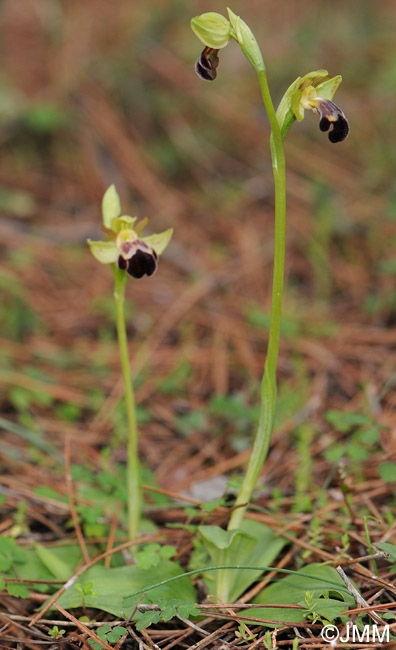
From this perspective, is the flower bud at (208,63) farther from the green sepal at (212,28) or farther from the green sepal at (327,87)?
the green sepal at (327,87)

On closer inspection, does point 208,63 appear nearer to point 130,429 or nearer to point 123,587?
point 130,429

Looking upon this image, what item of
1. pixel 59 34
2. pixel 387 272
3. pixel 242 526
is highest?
pixel 59 34

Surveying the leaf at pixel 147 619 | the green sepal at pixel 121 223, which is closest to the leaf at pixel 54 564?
the leaf at pixel 147 619

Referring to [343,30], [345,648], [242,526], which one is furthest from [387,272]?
[343,30]

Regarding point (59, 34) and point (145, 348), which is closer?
point (145, 348)

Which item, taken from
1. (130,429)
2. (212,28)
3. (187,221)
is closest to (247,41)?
(212,28)

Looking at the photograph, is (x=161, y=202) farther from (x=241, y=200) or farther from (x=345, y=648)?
(x=345, y=648)

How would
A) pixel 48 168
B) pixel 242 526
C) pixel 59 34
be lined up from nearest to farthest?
pixel 242 526
pixel 48 168
pixel 59 34
